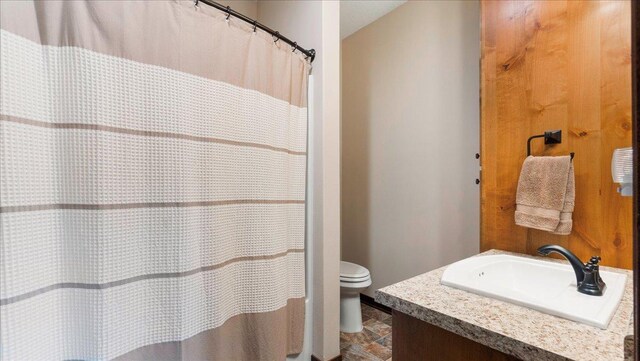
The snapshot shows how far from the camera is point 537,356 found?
1.78 feet

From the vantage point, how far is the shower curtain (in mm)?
786

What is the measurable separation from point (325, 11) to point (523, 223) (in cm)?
145

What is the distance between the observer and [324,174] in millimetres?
1539

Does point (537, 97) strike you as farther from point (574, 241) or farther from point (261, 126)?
point (261, 126)

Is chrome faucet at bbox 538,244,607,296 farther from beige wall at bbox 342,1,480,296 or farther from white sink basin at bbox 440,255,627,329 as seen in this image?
beige wall at bbox 342,1,480,296

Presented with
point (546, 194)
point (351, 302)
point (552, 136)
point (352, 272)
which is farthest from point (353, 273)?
point (552, 136)

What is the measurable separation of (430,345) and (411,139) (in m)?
1.58

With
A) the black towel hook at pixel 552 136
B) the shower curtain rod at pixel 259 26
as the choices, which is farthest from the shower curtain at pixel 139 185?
the black towel hook at pixel 552 136

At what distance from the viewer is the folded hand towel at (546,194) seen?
1.08m

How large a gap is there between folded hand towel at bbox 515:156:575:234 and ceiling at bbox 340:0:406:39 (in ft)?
5.29

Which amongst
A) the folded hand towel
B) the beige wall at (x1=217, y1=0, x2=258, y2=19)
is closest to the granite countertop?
the folded hand towel

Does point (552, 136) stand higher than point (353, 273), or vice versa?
point (552, 136)

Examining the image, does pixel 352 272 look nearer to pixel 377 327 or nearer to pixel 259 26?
pixel 377 327

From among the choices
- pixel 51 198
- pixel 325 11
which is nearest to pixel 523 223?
pixel 325 11
